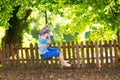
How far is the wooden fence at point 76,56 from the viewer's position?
13836 mm

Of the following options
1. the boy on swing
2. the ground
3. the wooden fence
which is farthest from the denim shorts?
the wooden fence

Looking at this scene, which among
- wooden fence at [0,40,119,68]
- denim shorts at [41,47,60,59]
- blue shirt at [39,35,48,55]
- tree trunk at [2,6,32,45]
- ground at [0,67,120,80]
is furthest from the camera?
tree trunk at [2,6,32,45]

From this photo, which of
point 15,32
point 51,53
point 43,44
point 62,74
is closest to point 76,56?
point 62,74

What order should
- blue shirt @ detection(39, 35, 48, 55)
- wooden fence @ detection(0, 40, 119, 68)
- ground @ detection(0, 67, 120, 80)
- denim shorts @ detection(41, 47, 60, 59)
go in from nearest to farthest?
denim shorts @ detection(41, 47, 60, 59)
blue shirt @ detection(39, 35, 48, 55)
ground @ detection(0, 67, 120, 80)
wooden fence @ detection(0, 40, 119, 68)

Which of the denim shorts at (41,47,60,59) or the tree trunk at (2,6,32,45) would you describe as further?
the tree trunk at (2,6,32,45)

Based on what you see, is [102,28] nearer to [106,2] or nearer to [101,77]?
[106,2]

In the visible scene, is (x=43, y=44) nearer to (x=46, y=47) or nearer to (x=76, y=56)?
(x=46, y=47)

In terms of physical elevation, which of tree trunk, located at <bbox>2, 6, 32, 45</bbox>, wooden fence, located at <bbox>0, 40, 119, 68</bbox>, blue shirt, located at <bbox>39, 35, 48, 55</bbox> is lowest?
wooden fence, located at <bbox>0, 40, 119, 68</bbox>

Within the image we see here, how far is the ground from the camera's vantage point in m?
12.1

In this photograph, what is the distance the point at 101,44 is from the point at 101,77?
2172 mm

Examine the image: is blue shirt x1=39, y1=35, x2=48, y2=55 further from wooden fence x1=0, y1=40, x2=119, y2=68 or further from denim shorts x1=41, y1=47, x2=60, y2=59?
wooden fence x1=0, y1=40, x2=119, y2=68

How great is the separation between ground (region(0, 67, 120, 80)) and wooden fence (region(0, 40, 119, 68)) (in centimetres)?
59

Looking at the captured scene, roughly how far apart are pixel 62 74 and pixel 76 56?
62.6 inches

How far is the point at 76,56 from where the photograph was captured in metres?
14.1
